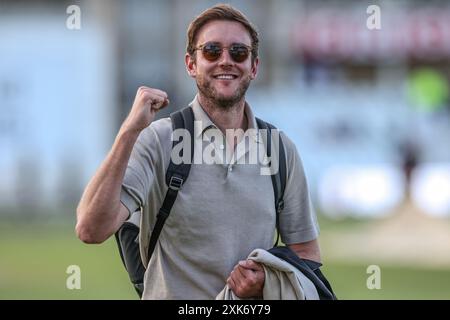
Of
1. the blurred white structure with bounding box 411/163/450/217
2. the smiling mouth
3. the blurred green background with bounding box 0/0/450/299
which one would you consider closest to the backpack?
the smiling mouth

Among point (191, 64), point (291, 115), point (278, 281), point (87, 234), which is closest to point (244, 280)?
point (278, 281)

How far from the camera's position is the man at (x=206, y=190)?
4.91 metres

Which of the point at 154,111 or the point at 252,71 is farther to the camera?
the point at 252,71

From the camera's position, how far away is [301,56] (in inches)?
1815

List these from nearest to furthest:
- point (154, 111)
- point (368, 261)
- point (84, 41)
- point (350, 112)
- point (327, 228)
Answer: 1. point (154, 111)
2. point (368, 261)
3. point (327, 228)
4. point (84, 41)
5. point (350, 112)

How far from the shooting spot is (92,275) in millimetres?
20375

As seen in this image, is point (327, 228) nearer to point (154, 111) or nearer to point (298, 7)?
point (298, 7)

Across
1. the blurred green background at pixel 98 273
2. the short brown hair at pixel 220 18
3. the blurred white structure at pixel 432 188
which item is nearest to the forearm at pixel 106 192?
the short brown hair at pixel 220 18

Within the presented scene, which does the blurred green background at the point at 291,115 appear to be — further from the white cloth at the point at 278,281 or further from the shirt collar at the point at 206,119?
the white cloth at the point at 278,281

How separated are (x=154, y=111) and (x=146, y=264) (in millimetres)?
800

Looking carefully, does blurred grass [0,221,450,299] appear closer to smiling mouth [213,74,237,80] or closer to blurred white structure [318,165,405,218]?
blurred white structure [318,165,405,218]

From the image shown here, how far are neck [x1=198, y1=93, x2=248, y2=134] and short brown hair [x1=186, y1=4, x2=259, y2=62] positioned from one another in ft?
0.80

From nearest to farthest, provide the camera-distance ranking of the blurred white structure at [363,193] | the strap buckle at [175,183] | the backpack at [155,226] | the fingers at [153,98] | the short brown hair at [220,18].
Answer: the fingers at [153,98] < the strap buckle at [175,183] < the backpack at [155,226] < the short brown hair at [220,18] < the blurred white structure at [363,193]
